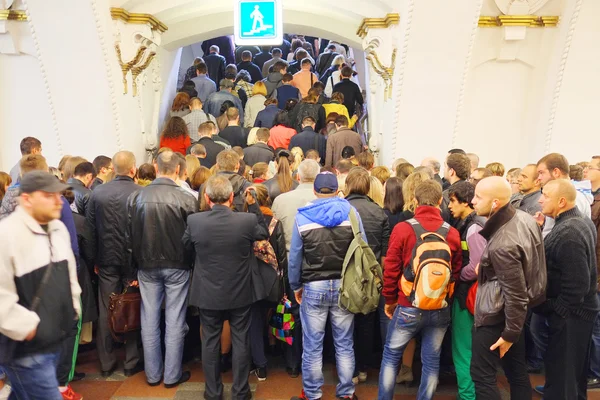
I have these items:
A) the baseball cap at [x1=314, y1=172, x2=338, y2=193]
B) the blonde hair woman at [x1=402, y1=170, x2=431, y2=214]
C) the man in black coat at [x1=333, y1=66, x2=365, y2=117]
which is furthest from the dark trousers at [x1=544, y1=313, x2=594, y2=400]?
the man in black coat at [x1=333, y1=66, x2=365, y2=117]

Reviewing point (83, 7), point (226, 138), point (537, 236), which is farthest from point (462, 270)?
point (83, 7)

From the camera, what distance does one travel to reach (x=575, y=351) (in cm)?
330

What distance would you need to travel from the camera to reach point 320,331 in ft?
11.8

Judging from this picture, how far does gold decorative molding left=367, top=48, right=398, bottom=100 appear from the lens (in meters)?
6.82

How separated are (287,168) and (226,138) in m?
2.46

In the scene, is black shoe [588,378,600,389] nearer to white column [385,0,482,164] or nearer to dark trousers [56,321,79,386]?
white column [385,0,482,164]

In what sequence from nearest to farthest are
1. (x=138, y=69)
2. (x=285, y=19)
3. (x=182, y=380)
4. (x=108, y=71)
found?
(x=182, y=380) < (x=108, y=71) < (x=138, y=69) < (x=285, y=19)

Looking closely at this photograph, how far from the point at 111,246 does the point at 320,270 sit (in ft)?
5.34

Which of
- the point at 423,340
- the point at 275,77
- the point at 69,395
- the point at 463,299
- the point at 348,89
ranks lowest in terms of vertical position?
the point at 69,395

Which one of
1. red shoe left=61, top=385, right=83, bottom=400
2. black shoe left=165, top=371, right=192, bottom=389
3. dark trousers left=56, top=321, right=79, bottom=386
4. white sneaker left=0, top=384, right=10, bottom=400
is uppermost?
dark trousers left=56, top=321, right=79, bottom=386

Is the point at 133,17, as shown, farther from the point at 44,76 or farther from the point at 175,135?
the point at 175,135

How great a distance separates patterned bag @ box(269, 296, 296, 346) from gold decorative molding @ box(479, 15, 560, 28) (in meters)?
4.81

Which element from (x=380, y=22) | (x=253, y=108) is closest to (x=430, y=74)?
(x=380, y=22)

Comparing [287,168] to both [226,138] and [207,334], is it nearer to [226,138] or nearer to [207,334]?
[207,334]
